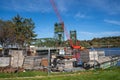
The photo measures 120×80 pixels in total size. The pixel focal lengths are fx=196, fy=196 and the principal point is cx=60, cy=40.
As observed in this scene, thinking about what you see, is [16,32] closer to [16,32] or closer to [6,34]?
[16,32]

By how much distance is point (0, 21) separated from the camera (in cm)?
6209

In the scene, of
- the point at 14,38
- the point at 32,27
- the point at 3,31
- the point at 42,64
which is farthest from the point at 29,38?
the point at 42,64

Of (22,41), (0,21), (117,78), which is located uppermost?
(0,21)

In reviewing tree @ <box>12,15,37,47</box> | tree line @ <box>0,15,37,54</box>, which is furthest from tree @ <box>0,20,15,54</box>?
tree @ <box>12,15,37,47</box>

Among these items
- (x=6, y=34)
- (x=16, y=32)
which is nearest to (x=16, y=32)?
(x=16, y=32)

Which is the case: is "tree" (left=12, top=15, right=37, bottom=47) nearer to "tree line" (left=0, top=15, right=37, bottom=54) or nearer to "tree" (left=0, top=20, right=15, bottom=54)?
"tree line" (left=0, top=15, right=37, bottom=54)

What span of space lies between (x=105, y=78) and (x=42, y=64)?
32.5 feet

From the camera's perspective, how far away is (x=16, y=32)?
71125mm

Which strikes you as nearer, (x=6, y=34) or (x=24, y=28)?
(x=6, y=34)

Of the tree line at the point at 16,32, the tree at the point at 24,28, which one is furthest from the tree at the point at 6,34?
the tree at the point at 24,28

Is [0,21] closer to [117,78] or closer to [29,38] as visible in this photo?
[29,38]

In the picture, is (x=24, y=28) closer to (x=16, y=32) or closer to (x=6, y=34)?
(x=16, y=32)

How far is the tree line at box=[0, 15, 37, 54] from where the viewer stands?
6088 cm

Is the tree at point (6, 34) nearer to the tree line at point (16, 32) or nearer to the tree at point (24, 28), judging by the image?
the tree line at point (16, 32)
